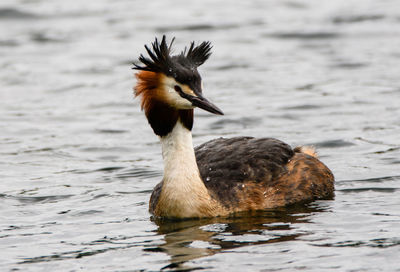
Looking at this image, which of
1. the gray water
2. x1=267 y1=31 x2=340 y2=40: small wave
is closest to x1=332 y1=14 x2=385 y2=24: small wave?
the gray water

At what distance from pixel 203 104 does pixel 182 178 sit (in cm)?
99

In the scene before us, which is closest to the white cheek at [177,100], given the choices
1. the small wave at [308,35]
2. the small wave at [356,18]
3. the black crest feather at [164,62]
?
the black crest feather at [164,62]

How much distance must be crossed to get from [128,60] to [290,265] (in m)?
12.4

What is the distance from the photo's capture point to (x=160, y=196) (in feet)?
32.2

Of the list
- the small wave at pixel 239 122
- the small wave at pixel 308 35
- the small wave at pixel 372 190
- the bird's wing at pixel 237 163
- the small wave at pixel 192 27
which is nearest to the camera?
the bird's wing at pixel 237 163

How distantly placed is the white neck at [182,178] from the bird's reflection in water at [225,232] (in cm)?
17

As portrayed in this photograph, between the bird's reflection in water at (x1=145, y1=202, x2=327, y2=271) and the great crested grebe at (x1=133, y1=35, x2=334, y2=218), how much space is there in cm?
15

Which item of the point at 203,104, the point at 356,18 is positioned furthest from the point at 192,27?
the point at 203,104

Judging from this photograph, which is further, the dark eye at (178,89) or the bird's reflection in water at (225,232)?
the dark eye at (178,89)

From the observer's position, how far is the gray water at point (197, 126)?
8.72 m

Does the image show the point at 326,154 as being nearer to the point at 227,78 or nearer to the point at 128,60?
the point at 227,78

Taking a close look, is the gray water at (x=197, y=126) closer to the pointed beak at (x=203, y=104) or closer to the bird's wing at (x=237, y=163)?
the bird's wing at (x=237, y=163)

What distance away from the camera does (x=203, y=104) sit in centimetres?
898

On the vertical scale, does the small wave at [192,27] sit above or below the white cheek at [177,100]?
Answer: above
